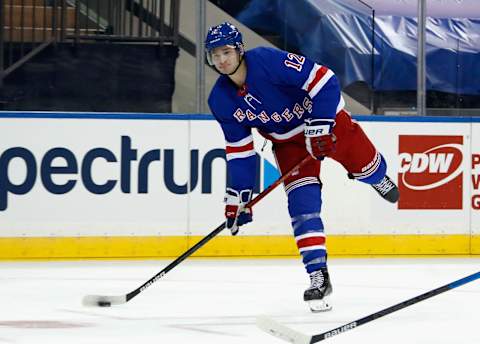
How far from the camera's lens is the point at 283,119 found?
4473mm

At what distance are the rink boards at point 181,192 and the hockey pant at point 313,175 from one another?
152cm

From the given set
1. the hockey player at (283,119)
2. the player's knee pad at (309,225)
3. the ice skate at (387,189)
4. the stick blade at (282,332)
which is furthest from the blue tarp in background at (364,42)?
the stick blade at (282,332)

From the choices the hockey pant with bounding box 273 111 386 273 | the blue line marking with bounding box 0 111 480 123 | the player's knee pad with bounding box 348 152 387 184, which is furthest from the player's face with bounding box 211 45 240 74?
the blue line marking with bounding box 0 111 480 123

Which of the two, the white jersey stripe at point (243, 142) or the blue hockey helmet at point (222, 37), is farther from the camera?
the white jersey stripe at point (243, 142)

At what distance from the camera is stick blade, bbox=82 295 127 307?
4566 millimetres

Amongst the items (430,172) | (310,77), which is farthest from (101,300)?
(430,172)

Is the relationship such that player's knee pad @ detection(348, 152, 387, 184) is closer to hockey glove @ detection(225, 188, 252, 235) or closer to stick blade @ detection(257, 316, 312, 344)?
hockey glove @ detection(225, 188, 252, 235)

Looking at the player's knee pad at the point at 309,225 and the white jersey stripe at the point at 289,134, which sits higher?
the white jersey stripe at the point at 289,134

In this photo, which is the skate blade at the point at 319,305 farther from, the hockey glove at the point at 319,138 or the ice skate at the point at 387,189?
the ice skate at the point at 387,189

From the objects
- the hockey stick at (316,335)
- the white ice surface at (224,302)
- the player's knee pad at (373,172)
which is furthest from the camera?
the player's knee pad at (373,172)

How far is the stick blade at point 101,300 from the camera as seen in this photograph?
4566mm

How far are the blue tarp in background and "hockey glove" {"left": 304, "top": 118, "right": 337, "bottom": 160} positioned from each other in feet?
8.93

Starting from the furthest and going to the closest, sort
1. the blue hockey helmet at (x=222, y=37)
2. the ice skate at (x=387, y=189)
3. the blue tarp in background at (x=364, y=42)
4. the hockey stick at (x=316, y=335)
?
the blue tarp in background at (x=364, y=42) < the ice skate at (x=387, y=189) < the blue hockey helmet at (x=222, y=37) < the hockey stick at (x=316, y=335)

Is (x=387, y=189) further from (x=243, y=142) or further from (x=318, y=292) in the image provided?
(x=318, y=292)
